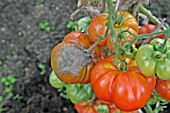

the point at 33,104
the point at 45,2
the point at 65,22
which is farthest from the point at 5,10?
the point at 33,104

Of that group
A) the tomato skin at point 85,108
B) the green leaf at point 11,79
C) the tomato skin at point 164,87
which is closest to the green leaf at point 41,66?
the green leaf at point 11,79

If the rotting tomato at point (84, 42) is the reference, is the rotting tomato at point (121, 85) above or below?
below

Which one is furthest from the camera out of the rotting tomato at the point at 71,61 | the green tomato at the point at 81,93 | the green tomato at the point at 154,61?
the green tomato at the point at 81,93

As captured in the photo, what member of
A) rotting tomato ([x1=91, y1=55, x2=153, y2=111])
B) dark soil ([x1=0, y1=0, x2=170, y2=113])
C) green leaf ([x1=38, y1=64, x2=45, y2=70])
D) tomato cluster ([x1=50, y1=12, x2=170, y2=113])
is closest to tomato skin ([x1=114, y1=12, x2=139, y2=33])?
tomato cluster ([x1=50, y1=12, x2=170, y2=113])

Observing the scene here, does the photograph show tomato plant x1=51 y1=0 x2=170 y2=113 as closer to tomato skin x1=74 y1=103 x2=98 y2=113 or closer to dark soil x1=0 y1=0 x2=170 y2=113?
tomato skin x1=74 y1=103 x2=98 y2=113

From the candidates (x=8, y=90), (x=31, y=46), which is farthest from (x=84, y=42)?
(x=31, y=46)

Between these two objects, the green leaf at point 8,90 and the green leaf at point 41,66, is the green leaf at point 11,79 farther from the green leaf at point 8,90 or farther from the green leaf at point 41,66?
the green leaf at point 41,66

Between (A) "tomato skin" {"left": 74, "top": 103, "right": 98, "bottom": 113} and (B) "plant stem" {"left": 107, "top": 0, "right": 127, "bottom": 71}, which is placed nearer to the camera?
(B) "plant stem" {"left": 107, "top": 0, "right": 127, "bottom": 71}
